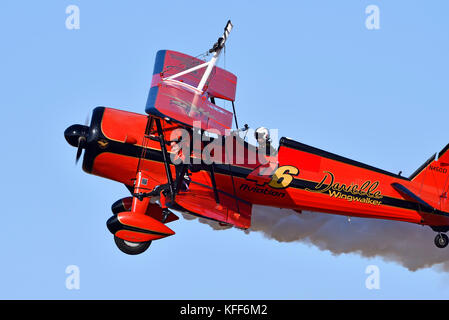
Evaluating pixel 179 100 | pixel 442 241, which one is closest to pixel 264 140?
pixel 179 100

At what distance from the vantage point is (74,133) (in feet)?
62.0

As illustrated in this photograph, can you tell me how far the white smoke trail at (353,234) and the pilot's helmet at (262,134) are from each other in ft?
7.67

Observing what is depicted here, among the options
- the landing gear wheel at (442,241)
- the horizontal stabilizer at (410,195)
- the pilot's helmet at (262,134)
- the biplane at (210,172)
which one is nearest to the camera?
the biplane at (210,172)

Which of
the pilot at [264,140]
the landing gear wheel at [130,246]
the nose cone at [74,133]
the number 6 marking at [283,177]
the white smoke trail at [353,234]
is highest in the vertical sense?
the nose cone at [74,133]

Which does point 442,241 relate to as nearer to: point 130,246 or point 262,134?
point 262,134

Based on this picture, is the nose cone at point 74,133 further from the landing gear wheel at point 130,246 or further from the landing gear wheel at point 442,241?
the landing gear wheel at point 442,241

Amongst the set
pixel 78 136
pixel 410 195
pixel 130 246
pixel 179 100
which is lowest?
pixel 130 246

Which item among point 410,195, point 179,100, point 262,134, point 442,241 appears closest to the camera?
point 179,100

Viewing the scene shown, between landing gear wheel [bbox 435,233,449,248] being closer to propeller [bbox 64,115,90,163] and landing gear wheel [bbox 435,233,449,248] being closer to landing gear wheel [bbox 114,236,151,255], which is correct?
landing gear wheel [bbox 114,236,151,255]

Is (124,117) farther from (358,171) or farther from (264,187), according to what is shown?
(358,171)

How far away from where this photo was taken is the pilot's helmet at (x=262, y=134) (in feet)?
62.4

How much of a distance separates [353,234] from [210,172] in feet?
12.9

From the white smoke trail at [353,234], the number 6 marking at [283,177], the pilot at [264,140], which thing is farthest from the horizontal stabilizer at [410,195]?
the pilot at [264,140]

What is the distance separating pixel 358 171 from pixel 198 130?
357cm
